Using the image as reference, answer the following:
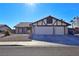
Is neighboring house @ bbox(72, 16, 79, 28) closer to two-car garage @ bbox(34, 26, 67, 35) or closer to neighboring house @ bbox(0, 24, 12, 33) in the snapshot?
two-car garage @ bbox(34, 26, 67, 35)

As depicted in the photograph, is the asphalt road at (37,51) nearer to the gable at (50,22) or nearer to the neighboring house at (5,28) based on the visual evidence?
the neighboring house at (5,28)

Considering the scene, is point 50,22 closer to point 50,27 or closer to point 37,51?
point 50,27

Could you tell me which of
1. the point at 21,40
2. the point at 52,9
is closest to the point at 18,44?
the point at 21,40

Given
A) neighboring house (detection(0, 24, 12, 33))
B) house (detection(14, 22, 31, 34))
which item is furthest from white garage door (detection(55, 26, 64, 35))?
neighboring house (detection(0, 24, 12, 33))

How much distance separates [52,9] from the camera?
235 inches

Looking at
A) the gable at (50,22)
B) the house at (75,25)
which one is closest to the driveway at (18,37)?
the gable at (50,22)

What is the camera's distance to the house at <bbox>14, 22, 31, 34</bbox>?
19.6ft

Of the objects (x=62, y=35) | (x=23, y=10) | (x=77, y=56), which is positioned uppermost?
(x=23, y=10)

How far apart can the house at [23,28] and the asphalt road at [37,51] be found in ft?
1.08

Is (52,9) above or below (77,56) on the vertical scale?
above

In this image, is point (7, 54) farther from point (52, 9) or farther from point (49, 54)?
point (52, 9)

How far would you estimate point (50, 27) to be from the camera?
20.2ft

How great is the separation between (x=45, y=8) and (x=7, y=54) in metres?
1.20

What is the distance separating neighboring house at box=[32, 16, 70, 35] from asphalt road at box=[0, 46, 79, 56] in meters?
0.35
